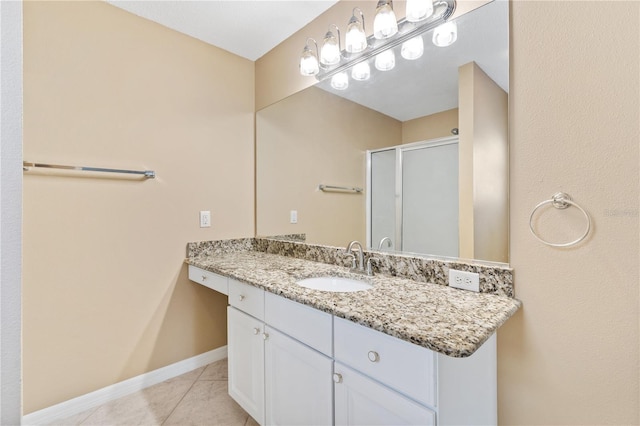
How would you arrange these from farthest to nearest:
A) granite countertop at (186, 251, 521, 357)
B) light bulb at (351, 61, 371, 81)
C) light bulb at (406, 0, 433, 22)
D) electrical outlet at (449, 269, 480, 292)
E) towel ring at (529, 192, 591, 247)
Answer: light bulb at (351, 61, 371, 81)
light bulb at (406, 0, 433, 22)
electrical outlet at (449, 269, 480, 292)
towel ring at (529, 192, 591, 247)
granite countertop at (186, 251, 521, 357)

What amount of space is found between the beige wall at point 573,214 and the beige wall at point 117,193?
184cm

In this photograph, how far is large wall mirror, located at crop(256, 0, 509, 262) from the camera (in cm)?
117

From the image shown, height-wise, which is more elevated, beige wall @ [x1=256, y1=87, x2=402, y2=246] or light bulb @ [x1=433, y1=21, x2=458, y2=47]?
light bulb @ [x1=433, y1=21, x2=458, y2=47]

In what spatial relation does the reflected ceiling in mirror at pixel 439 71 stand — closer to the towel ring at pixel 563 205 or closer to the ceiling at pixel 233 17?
the towel ring at pixel 563 205

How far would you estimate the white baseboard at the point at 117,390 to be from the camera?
1.55m

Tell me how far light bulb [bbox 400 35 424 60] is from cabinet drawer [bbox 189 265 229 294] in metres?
1.49

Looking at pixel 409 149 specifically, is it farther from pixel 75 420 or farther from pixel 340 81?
pixel 75 420

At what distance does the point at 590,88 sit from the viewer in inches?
37.3

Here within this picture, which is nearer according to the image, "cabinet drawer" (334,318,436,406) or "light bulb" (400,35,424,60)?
"cabinet drawer" (334,318,436,406)

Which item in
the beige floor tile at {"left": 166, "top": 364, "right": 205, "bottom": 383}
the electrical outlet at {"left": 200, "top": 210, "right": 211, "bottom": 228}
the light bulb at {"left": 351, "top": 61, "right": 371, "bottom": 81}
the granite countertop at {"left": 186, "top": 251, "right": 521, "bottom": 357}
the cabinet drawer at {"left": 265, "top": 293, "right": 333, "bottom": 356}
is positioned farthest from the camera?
the electrical outlet at {"left": 200, "top": 210, "right": 211, "bottom": 228}

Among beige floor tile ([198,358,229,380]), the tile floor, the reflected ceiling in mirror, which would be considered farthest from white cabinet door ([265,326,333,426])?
the reflected ceiling in mirror

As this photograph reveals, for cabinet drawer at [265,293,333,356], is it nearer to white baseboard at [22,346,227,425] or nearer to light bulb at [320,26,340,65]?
white baseboard at [22,346,227,425]

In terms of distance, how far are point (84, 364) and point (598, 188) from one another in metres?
2.51

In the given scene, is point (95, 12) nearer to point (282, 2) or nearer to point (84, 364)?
point (282, 2)
